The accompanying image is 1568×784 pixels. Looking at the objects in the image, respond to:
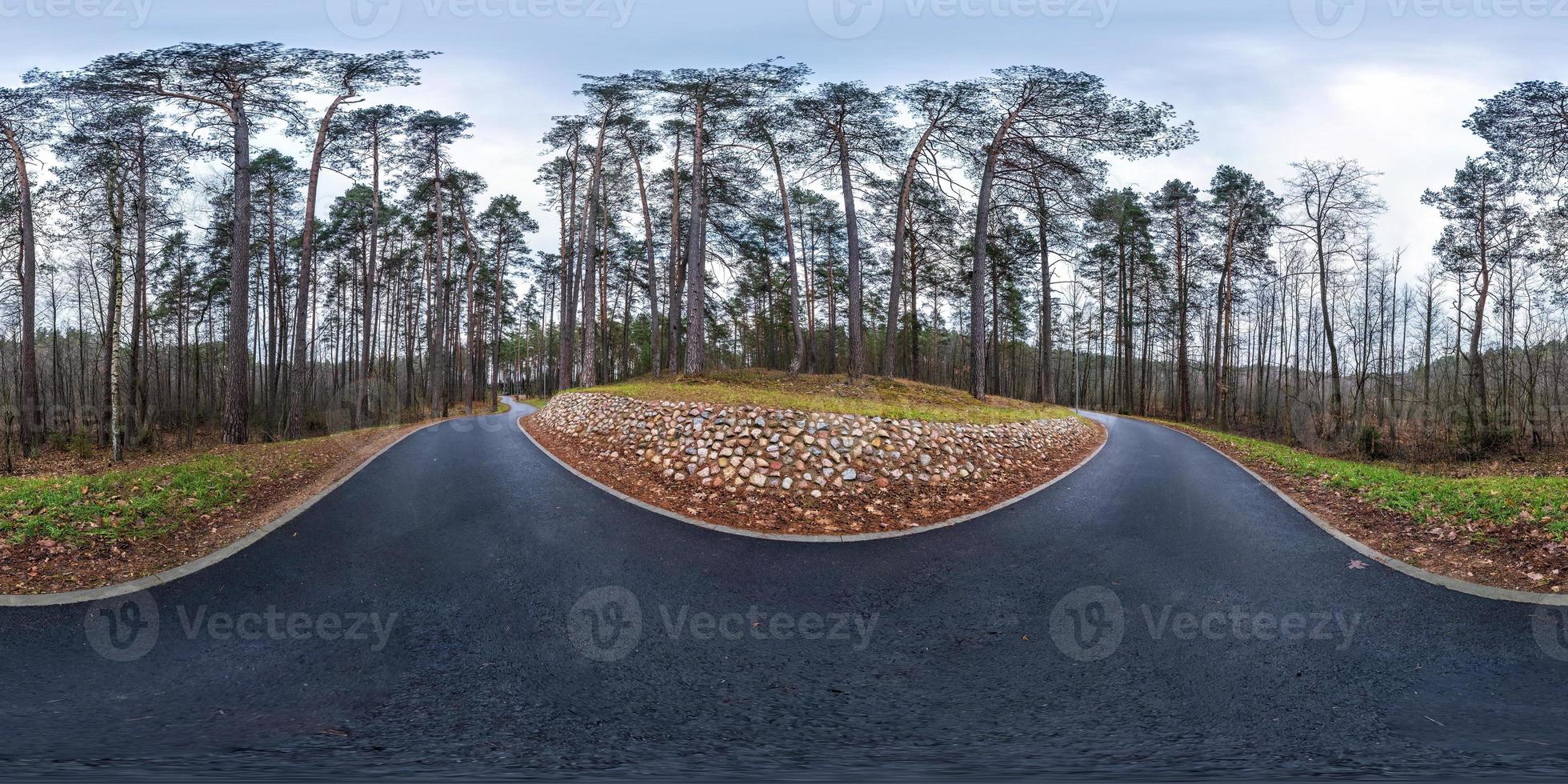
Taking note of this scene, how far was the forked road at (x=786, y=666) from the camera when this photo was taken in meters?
3.57

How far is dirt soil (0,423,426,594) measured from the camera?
5773 mm

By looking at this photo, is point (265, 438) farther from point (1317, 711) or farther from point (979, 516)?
point (1317, 711)

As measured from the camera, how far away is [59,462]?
1661 centimetres

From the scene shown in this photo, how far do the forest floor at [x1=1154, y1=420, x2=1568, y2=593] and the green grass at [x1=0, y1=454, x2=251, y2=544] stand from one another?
1386cm

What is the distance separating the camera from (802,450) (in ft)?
31.2

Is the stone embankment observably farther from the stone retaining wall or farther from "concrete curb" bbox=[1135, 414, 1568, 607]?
"concrete curb" bbox=[1135, 414, 1568, 607]

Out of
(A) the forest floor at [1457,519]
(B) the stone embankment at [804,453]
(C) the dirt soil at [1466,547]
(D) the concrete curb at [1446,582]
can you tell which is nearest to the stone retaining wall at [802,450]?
(B) the stone embankment at [804,453]

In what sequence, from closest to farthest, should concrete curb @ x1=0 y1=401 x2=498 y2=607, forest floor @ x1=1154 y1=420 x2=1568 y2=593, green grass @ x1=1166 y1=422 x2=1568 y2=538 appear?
concrete curb @ x1=0 y1=401 x2=498 y2=607 < forest floor @ x1=1154 y1=420 x2=1568 y2=593 < green grass @ x1=1166 y1=422 x2=1568 y2=538

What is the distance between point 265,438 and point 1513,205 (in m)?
40.8

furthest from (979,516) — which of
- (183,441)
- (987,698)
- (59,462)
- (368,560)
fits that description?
(183,441)

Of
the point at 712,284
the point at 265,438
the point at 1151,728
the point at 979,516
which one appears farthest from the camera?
the point at 712,284

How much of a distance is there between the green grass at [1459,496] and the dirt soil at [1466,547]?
0.61 ft

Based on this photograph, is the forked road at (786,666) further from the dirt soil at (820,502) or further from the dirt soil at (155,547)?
the dirt soil at (820,502)

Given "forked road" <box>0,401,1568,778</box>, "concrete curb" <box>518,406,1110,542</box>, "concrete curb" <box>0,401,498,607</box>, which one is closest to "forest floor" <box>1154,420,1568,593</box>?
"forked road" <box>0,401,1568,778</box>
